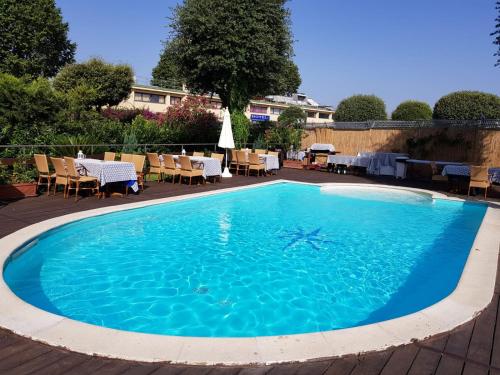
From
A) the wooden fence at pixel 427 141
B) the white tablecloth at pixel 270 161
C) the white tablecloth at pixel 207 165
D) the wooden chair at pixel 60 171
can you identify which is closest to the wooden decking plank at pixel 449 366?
the wooden chair at pixel 60 171

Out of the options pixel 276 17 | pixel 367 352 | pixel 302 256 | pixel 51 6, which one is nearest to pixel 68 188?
pixel 302 256

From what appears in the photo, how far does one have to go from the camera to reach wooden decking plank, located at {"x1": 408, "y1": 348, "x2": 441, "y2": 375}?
2.71 metres

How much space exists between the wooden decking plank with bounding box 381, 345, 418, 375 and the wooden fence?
15.9 meters

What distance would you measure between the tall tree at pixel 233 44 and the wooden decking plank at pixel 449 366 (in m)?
14.1

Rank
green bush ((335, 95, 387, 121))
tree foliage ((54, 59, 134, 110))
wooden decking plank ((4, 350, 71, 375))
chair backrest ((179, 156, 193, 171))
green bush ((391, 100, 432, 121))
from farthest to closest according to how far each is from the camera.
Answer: green bush ((335, 95, 387, 121)), green bush ((391, 100, 432, 121)), tree foliage ((54, 59, 134, 110)), chair backrest ((179, 156, 193, 171)), wooden decking plank ((4, 350, 71, 375))

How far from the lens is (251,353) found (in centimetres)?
284

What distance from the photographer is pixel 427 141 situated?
1797 cm

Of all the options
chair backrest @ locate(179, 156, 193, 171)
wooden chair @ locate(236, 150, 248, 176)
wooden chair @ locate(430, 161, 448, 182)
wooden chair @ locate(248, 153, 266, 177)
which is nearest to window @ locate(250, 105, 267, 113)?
wooden chair @ locate(236, 150, 248, 176)

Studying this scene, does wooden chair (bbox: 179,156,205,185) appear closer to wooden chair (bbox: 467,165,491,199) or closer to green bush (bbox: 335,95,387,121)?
wooden chair (bbox: 467,165,491,199)

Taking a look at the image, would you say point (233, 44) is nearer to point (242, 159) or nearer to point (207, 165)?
point (242, 159)

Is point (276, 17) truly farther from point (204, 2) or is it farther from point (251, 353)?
point (251, 353)

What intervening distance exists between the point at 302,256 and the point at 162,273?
7.66 feet

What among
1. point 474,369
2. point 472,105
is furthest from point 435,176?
point 472,105

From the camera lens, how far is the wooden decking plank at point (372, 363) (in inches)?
105
